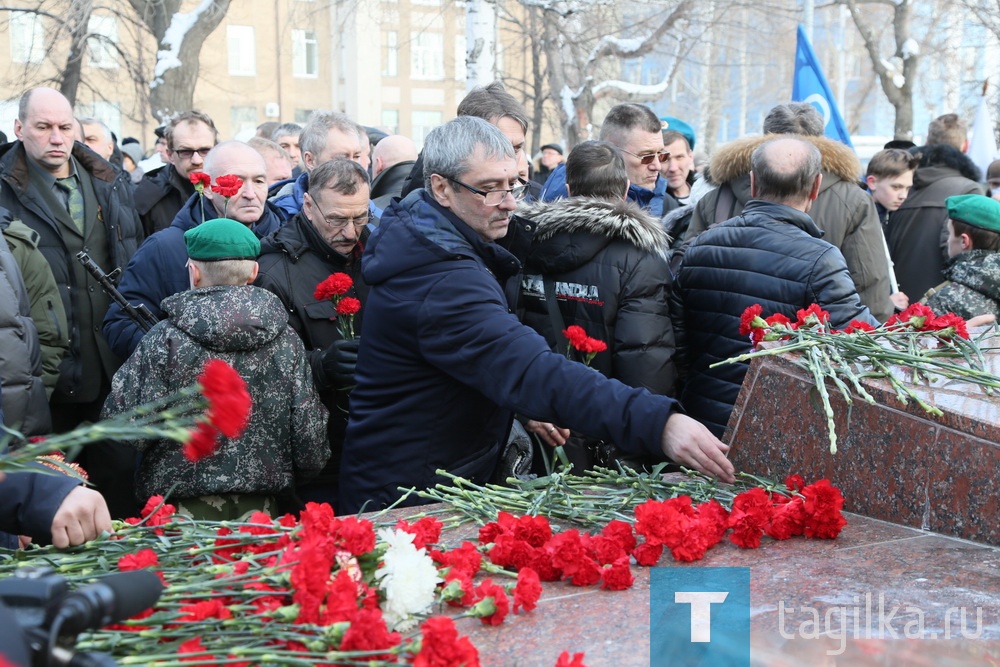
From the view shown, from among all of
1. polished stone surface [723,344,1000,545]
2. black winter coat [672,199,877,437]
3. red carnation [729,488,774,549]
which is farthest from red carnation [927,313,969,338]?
red carnation [729,488,774,549]

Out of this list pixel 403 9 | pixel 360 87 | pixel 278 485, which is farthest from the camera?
pixel 360 87

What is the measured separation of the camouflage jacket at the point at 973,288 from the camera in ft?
17.4

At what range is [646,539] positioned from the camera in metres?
2.58

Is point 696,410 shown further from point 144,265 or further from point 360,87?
point 360,87

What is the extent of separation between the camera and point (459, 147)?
3.38 meters

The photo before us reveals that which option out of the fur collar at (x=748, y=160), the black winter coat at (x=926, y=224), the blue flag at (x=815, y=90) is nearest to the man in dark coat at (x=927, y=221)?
the black winter coat at (x=926, y=224)

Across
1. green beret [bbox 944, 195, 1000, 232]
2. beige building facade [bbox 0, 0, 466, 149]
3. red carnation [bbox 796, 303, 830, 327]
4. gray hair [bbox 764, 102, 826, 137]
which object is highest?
beige building facade [bbox 0, 0, 466, 149]

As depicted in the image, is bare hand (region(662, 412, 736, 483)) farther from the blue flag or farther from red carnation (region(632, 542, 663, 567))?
the blue flag

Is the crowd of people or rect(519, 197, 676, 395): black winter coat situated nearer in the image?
the crowd of people

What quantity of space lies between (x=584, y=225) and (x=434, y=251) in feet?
3.97

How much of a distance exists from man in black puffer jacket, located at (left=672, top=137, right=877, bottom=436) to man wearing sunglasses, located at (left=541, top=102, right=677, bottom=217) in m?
1.28

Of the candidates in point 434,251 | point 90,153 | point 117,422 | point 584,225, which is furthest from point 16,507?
point 90,153

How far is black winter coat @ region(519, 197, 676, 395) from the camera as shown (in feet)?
13.9

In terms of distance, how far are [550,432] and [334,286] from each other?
105cm
